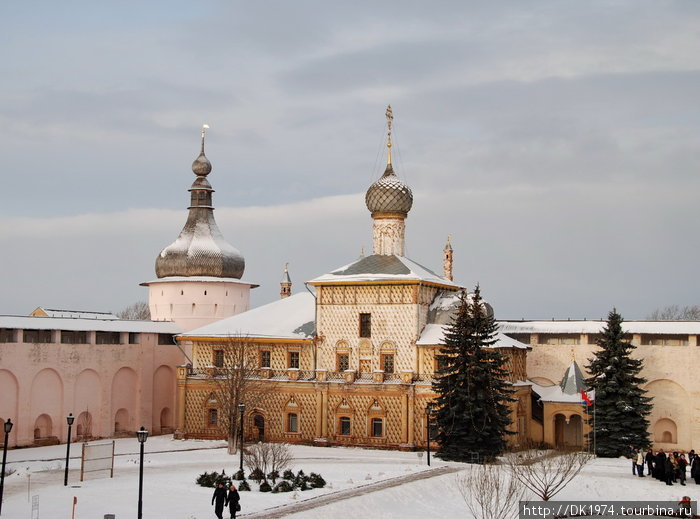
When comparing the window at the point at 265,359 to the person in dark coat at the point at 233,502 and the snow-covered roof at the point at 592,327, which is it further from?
the person in dark coat at the point at 233,502

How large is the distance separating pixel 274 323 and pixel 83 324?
8.34m

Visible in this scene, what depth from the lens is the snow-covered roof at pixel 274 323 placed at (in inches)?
1688

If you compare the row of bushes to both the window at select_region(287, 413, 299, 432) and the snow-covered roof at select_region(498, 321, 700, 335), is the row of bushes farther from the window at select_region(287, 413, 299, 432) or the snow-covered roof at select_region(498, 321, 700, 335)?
the snow-covered roof at select_region(498, 321, 700, 335)

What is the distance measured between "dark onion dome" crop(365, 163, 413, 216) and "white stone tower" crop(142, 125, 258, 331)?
438 inches

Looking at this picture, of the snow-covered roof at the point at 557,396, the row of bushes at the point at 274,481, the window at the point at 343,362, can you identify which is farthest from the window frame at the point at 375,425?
the row of bushes at the point at 274,481

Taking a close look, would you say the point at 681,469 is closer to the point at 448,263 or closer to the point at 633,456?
the point at 633,456

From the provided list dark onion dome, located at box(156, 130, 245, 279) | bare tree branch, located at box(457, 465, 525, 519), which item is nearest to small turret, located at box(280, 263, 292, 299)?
dark onion dome, located at box(156, 130, 245, 279)

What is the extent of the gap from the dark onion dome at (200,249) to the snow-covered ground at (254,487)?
1524cm

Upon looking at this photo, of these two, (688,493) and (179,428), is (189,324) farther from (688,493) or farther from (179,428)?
(688,493)

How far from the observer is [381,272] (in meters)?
41.6

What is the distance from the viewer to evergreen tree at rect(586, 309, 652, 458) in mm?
38156

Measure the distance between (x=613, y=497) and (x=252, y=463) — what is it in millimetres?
10725

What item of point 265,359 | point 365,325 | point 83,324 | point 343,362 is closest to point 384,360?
point 365,325

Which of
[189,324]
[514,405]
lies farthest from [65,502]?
[189,324]
